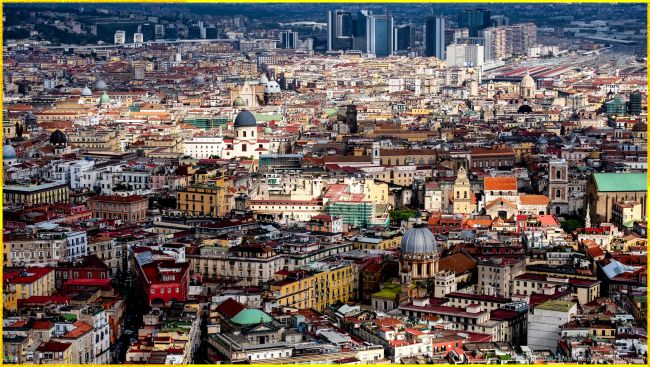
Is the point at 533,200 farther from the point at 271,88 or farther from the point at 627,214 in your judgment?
the point at 271,88

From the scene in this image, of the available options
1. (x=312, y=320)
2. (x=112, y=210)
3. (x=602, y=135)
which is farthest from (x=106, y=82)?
(x=312, y=320)

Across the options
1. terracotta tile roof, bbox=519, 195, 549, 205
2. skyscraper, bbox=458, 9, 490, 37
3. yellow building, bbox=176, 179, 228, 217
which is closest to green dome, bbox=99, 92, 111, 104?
yellow building, bbox=176, 179, 228, 217

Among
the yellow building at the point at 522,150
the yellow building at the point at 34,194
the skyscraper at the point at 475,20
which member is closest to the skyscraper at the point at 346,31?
the skyscraper at the point at 475,20

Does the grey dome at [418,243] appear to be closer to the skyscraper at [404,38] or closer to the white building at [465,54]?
the white building at [465,54]

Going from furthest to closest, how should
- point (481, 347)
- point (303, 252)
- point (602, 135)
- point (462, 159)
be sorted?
1. point (602, 135)
2. point (462, 159)
3. point (303, 252)
4. point (481, 347)

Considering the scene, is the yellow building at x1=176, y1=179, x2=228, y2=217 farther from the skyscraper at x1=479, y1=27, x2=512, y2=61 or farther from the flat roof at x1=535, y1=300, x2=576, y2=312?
the skyscraper at x1=479, y1=27, x2=512, y2=61

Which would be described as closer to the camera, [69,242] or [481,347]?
[481,347]

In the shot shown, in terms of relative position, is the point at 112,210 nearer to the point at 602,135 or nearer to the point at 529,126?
the point at 602,135
